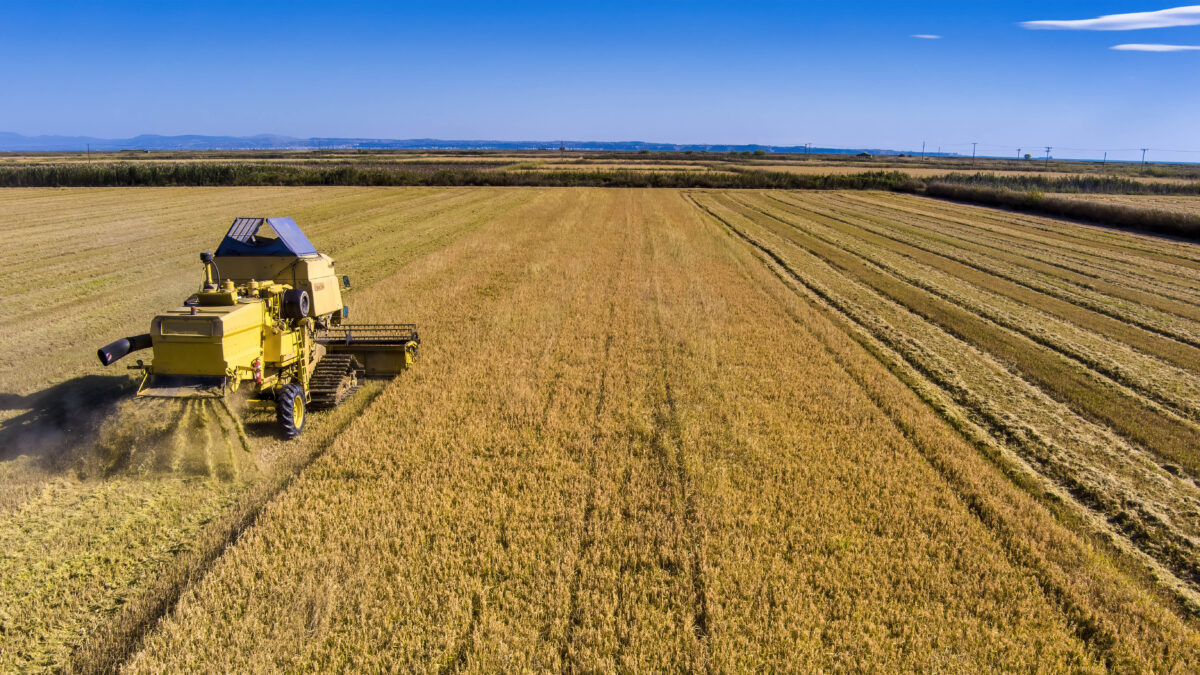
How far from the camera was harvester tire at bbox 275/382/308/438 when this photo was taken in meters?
7.21

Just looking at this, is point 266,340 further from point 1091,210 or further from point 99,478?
point 1091,210

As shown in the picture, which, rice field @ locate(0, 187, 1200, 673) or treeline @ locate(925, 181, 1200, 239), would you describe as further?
treeline @ locate(925, 181, 1200, 239)

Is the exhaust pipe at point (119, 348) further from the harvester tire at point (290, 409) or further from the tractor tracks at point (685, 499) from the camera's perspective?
the tractor tracks at point (685, 499)

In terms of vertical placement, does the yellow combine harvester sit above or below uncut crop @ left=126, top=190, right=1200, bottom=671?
above

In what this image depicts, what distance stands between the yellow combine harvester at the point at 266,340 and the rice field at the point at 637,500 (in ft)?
1.54

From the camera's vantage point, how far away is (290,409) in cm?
725

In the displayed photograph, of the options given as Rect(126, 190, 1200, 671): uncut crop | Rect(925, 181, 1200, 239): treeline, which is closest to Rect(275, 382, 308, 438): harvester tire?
Rect(126, 190, 1200, 671): uncut crop

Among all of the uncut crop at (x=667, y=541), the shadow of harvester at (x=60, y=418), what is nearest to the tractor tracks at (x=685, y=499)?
the uncut crop at (x=667, y=541)

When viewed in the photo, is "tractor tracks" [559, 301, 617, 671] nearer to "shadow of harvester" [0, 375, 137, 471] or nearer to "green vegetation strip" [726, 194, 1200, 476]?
"shadow of harvester" [0, 375, 137, 471]

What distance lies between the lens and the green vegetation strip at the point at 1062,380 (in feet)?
25.5

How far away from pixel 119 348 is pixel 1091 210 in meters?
39.8

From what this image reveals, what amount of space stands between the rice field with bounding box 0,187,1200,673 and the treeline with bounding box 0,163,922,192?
1590 inches

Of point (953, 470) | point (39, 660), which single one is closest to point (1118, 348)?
point (953, 470)

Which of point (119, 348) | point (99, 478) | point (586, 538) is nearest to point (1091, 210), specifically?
point (586, 538)
